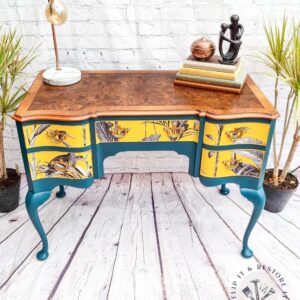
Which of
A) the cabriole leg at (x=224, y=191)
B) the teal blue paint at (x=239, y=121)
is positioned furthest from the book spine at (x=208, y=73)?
the cabriole leg at (x=224, y=191)

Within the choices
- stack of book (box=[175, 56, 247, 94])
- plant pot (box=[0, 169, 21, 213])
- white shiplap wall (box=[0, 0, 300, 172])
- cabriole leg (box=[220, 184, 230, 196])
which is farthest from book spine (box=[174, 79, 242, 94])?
plant pot (box=[0, 169, 21, 213])

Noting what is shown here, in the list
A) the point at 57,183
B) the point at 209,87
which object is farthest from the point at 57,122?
the point at 209,87

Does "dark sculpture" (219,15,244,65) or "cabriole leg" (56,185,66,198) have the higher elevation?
"dark sculpture" (219,15,244,65)

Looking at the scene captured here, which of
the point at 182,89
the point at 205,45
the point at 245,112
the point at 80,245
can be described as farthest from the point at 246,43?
the point at 80,245

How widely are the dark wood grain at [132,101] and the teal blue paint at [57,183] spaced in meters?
0.31

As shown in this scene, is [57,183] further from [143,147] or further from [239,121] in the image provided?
[239,121]

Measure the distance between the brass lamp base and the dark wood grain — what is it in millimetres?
25

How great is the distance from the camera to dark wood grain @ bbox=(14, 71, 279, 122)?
1311mm

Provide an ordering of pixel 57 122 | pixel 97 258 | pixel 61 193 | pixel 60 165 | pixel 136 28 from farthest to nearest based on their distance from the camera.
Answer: pixel 61 193 → pixel 136 28 → pixel 97 258 → pixel 60 165 → pixel 57 122

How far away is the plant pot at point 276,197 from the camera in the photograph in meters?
1.89

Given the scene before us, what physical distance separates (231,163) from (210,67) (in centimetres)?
46

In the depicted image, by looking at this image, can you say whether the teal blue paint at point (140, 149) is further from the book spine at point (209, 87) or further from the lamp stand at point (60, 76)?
the lamp stand at point (60, 76)

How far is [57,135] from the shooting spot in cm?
134

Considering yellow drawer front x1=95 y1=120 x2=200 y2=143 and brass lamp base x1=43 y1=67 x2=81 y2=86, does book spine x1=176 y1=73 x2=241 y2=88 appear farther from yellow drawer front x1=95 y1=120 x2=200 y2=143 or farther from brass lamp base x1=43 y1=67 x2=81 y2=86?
brass lamp base x1=43 y1=67 x2=81 y2=86
